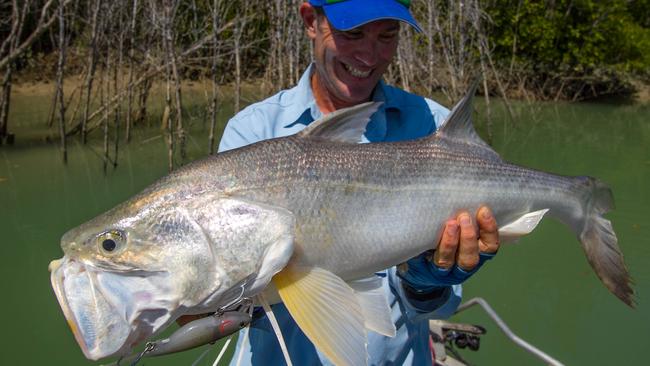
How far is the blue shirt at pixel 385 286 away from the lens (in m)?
2.68

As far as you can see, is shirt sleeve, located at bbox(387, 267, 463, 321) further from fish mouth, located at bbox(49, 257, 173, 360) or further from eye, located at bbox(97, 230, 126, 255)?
eye, located at bbox(97, 230, 126, 255)

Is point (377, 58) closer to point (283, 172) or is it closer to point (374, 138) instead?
point (374, 138)

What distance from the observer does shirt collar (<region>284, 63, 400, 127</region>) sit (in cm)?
293

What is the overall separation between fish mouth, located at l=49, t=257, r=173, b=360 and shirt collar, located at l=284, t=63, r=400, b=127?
1.24 m

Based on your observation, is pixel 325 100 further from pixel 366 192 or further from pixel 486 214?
pixel 486 214

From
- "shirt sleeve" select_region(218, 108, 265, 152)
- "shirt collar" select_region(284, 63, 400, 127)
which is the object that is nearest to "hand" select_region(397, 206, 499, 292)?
"shirt collar" select_region(284, 63, 400, 127)

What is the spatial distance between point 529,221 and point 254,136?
1.30 meters

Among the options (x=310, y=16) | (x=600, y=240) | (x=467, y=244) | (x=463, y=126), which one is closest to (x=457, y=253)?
(x=467, y=244)

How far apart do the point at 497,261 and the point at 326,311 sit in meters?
5.49

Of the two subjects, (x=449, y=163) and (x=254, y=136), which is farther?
(x=254, y=136)

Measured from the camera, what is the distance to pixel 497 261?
7.18 meters

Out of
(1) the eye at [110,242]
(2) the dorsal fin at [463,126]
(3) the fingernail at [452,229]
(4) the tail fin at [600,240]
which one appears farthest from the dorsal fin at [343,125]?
(4) the tail fin at [600,240]

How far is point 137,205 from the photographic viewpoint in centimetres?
208

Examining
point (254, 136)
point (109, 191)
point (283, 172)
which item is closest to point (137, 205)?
point (283, 172)
